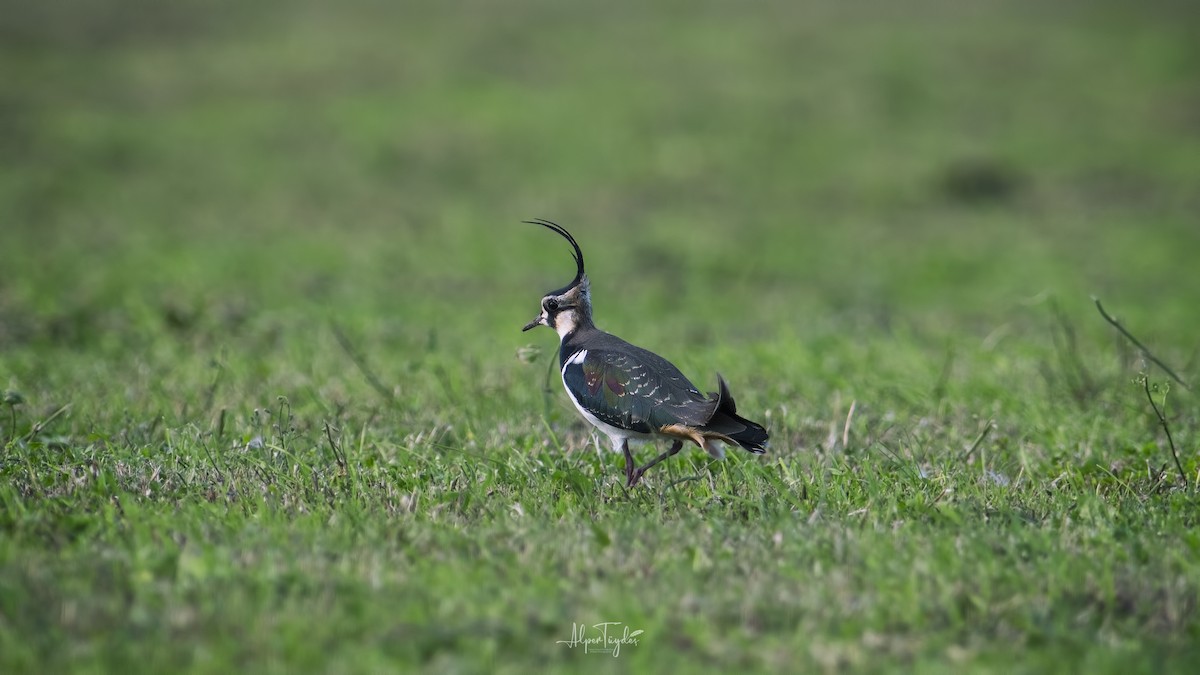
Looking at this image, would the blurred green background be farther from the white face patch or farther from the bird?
the bird

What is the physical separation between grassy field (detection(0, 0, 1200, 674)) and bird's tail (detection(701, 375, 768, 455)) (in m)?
0.23

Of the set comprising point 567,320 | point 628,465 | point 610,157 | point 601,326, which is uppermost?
point 567,320

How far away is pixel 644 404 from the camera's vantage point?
484 cm

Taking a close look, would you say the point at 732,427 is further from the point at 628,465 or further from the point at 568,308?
the point at 568,308

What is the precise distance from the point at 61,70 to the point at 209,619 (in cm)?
2123

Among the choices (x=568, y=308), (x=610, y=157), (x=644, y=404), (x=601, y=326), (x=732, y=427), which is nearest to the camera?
(x=732, y=427)

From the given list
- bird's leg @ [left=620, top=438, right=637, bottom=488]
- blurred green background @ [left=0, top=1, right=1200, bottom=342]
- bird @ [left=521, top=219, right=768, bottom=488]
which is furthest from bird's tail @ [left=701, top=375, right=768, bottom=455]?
blurred green background @ [left=0, top=1, right=1200, bottom=342]

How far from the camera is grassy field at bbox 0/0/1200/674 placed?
3.54 meters

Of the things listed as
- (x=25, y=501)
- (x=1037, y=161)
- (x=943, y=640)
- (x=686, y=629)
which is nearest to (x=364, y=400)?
(x=25, y=501)

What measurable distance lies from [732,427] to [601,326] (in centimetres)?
498

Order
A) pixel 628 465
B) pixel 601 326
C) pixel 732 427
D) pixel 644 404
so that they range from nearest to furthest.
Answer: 1. pixel 732 427
2. pixel 644 404
3. pixel 628 465
4. pixel 601 326

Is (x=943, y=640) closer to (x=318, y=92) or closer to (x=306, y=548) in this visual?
(x=306, y=548)

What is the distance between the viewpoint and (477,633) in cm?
337

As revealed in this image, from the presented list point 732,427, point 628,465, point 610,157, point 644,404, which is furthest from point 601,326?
point 610,157
